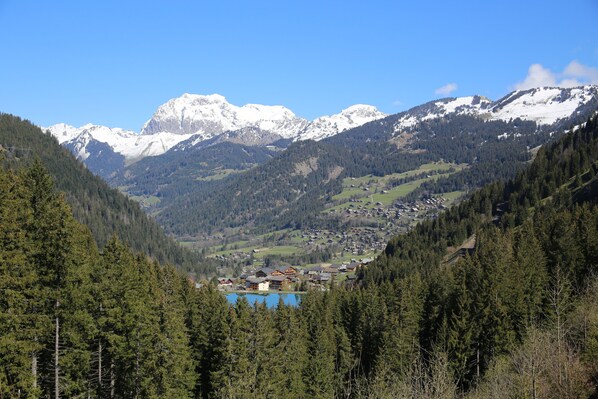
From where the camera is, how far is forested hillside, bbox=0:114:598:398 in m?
30.7

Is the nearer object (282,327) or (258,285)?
(282,327)

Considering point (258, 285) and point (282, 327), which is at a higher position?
point (282, 327)

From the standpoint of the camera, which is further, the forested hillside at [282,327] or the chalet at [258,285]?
the chalet at [258,285]

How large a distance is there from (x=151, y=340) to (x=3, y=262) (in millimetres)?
12649

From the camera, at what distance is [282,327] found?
5709 cm

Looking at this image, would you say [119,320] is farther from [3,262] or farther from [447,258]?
[447,258]

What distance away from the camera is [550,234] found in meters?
81.0

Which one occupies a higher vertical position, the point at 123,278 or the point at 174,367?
the point at 123,278

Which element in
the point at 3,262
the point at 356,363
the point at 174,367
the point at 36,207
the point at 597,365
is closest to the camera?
the point at 3,262

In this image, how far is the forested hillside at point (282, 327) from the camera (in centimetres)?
3070

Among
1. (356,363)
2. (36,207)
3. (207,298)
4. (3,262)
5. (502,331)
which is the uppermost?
(36,207)

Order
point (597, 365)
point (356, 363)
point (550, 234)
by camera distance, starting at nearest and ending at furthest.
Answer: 1. point (597, 365)
2. point (356, 363)
3. point (550, 234)

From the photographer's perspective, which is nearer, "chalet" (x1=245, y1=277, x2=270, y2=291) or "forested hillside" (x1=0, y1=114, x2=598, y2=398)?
"forested hillside" (x1=0, y1=114, x2=598, y2=398)

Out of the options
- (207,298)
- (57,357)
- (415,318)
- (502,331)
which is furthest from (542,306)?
(57,357)
